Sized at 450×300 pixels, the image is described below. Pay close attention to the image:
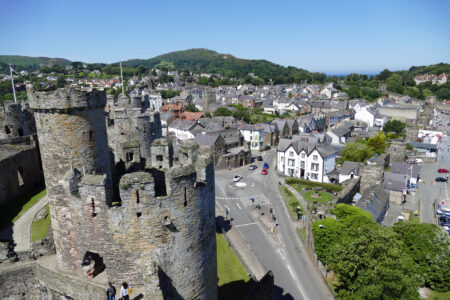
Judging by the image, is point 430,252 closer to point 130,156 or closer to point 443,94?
point 130,156

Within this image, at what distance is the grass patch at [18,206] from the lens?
24859mm

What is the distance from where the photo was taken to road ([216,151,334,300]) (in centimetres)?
2758

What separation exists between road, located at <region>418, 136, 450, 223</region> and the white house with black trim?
50.6ft

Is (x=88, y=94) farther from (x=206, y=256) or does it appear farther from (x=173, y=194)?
(x=206, y=256)

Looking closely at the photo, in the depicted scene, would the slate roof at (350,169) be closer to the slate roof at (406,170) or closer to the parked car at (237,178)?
the slate roof at (406,170)

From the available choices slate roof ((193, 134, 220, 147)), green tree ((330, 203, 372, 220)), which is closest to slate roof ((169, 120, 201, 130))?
slate roof ((193, 134, 220, 147))

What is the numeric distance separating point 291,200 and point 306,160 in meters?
13.1

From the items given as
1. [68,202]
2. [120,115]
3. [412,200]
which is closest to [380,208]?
[412,200]

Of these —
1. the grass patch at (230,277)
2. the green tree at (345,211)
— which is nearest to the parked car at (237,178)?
the green tree at (345,211)

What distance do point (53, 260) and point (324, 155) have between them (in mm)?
49297

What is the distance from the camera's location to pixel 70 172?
435 inches

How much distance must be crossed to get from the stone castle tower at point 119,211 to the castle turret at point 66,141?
0.03 meters

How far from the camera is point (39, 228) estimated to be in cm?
2302

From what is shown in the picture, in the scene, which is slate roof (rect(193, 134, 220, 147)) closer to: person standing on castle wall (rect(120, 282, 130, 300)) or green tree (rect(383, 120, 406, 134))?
person standing on castle wall (rect(120, 282, 130, 300))
